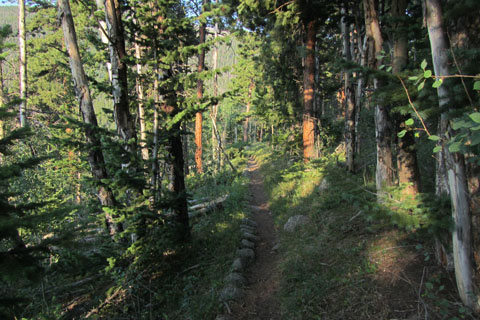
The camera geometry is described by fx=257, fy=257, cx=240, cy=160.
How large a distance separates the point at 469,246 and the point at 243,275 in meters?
3.84

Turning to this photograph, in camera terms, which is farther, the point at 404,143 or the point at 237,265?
the point at 237,265

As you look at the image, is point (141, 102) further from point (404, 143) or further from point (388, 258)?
point (388, 258)

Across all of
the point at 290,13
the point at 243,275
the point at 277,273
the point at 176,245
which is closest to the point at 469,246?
the point at 277,273

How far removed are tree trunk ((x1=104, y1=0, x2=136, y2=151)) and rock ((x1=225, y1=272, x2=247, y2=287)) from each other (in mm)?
3210

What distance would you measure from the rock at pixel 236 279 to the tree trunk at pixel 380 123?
10.5 ft

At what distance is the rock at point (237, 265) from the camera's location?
538cm

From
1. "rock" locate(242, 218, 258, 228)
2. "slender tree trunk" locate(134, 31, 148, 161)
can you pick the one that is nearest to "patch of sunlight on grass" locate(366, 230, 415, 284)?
"rock" locate(242, 218, 258, 228)

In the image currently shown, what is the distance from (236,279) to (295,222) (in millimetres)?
2530

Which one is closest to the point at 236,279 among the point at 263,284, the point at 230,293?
the point at 230,293

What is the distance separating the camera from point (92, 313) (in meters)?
4.26

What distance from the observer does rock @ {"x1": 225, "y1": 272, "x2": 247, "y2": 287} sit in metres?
4.93

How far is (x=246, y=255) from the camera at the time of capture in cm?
593

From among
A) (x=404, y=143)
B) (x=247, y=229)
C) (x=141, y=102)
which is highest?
(x=141, y=102)

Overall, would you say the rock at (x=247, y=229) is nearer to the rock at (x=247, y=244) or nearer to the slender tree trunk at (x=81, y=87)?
the rock at (x=247, y=244)
